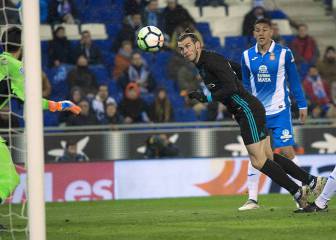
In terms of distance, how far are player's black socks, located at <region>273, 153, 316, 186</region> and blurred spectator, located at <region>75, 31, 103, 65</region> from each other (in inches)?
334

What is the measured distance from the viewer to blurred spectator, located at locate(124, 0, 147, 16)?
18469 millimetres

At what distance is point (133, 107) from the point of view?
1652 centimetres

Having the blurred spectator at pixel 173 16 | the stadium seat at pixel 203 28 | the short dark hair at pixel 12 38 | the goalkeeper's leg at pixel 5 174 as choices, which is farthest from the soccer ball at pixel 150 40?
the stadium seat at pixel 203 28

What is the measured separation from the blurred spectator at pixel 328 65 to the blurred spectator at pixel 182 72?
2.46 m

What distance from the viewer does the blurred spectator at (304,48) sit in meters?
18.3

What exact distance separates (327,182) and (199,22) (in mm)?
10503

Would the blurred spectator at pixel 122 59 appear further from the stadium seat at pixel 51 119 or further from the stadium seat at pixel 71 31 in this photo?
the stadium seat at pixel 51 119

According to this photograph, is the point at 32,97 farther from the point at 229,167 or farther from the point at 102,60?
the point at 102,60

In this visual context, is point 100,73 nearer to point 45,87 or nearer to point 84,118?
point 45,87

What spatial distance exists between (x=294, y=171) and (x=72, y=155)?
6.34m

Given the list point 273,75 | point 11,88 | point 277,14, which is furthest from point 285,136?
point 277,14

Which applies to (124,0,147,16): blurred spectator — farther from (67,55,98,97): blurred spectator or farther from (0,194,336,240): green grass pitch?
(0,194,336,240): green grass pitch

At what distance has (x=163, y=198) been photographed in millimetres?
14594

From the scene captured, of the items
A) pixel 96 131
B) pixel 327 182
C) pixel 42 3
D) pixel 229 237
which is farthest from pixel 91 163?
pixel 229 237
